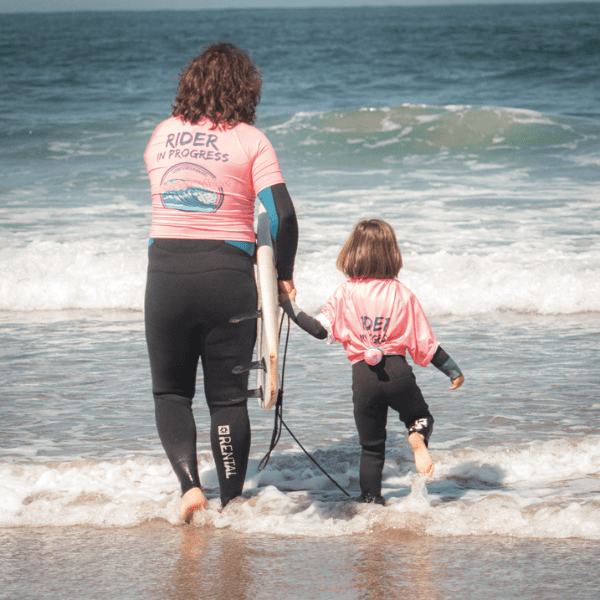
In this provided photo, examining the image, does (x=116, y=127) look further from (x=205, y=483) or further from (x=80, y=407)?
(x=205, y=483)

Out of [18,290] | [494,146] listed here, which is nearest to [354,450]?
[18,290]

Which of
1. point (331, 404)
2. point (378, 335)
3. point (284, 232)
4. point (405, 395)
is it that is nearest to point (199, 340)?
point (284, 232)

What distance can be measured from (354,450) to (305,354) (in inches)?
68.4

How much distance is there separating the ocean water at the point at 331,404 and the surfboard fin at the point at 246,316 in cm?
77

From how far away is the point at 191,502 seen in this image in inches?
114

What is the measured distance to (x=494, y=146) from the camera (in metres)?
16.3

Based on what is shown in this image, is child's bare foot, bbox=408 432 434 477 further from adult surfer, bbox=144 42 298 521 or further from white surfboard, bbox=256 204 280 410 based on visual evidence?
adult surfer, bbox=144 42 298 521

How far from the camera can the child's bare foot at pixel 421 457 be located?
282 centimetres

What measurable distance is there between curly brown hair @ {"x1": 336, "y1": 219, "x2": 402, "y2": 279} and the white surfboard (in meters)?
0.31

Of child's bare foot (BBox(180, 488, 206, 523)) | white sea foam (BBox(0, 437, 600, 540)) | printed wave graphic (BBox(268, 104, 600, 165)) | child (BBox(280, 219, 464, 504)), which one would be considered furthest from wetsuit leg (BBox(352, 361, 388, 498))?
printed wave graphic (BBox(268, 104, 600, 165))

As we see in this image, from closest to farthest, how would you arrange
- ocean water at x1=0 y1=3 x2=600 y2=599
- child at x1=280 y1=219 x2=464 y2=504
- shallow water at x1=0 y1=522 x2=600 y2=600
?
shallow water at x1=0 y1=522 x2=600 y2=600
ocean water at x1=0 y1=3 x2=600 y2=599
child at x1=280 y1=219 x2=464 y2=504

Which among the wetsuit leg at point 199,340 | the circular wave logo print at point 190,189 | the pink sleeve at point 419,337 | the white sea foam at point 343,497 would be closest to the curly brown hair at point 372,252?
the pink sleeve at point 419,337

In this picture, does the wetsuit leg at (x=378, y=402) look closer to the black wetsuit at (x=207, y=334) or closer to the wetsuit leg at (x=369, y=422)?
the wetsuit leg at (x=369, y=422)

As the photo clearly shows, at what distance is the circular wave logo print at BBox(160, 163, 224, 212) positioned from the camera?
8.98 ft
